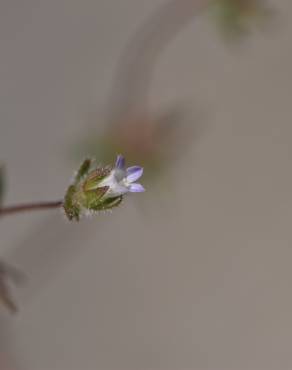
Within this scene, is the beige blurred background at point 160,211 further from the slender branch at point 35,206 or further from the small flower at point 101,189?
the small flower at point 101,189

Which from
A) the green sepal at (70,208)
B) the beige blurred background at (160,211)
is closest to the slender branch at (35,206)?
the green sepal at (70,208)

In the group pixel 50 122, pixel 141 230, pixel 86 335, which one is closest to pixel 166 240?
pixel 141 230

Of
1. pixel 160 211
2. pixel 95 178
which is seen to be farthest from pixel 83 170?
pixel 160 211

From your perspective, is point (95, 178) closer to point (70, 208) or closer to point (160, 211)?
point (70, 208)

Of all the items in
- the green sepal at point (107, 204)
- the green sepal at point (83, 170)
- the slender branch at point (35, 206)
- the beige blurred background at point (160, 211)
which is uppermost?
the green sepal at point (83, 170)

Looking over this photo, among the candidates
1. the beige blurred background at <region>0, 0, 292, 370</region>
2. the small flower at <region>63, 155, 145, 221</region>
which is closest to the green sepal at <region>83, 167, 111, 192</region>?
the small flower at <region>63, 155, 145, 221</region>
